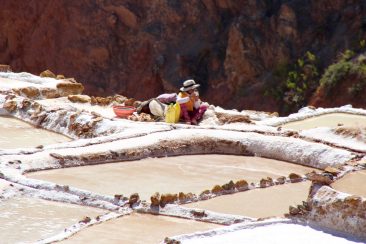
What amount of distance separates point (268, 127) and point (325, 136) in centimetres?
88

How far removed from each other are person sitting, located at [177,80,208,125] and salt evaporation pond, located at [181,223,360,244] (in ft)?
15.3

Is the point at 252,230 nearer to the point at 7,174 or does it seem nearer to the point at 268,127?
the point at 7,174

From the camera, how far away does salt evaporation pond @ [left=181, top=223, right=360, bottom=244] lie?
19.6 feet

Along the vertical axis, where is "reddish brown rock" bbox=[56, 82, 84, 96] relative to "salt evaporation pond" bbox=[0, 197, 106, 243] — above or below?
above

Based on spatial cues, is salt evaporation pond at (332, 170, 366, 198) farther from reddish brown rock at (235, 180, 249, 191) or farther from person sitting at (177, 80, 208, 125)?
person sitting at (177, 80, 208, 125)

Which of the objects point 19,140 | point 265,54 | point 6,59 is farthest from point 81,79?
point 19,140

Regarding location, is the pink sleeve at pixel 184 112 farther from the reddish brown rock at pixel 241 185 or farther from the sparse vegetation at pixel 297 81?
the sparse vegetation at pixel 297 81

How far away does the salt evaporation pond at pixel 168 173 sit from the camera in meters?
7.85

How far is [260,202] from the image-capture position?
732 centimetres

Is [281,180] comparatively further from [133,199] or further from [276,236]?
[276,236]

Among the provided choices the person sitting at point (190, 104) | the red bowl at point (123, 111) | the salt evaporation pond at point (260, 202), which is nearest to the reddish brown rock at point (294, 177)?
the salt evaporation pond at point (260, 202)

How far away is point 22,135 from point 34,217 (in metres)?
3.82

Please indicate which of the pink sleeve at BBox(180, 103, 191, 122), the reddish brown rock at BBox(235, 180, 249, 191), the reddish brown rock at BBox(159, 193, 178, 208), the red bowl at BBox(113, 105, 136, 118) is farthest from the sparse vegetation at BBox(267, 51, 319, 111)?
the reddish brown rock at BBox(159, 193, 178, 208)

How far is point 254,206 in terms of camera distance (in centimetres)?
718
